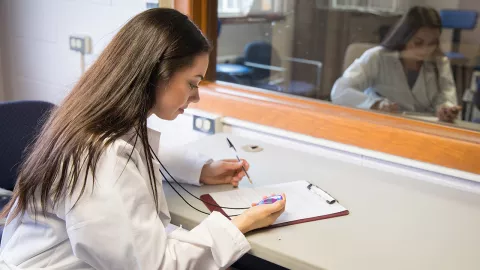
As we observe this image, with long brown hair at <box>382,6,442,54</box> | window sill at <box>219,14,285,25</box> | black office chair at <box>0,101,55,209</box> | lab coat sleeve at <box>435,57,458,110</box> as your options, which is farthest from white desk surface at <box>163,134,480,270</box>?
window sill at <box>219,14,285,25</box>

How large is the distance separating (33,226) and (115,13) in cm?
134

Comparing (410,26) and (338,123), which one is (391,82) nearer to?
(410,26)

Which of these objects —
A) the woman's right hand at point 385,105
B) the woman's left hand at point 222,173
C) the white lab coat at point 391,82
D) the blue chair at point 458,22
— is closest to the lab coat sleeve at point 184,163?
the woman's left hand at point 222,173

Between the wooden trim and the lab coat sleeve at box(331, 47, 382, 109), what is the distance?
1.32 ft

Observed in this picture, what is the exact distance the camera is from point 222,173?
1423 mm

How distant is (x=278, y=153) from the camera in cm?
169

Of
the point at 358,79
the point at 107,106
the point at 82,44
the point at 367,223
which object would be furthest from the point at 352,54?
the point at 107,106

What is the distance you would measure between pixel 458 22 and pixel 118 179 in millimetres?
2923

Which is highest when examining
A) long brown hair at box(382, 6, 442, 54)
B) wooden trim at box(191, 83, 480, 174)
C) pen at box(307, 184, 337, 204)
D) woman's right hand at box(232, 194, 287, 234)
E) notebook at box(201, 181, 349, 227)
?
long brown hair at box(382, 6, 442, 54)

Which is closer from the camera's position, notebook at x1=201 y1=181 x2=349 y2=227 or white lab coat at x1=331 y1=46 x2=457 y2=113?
notebook at x1=201 y1=181 x2=349 y2=227

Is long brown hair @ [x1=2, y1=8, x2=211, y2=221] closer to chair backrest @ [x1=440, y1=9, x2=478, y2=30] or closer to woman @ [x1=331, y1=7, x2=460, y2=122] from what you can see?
woman @ [x1=331, y1=7, x2=460, y2=122]

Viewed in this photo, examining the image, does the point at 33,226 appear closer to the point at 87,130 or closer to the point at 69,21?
the point at 87,130

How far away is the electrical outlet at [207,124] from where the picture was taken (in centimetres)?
197

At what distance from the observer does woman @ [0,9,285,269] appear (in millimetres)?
980
